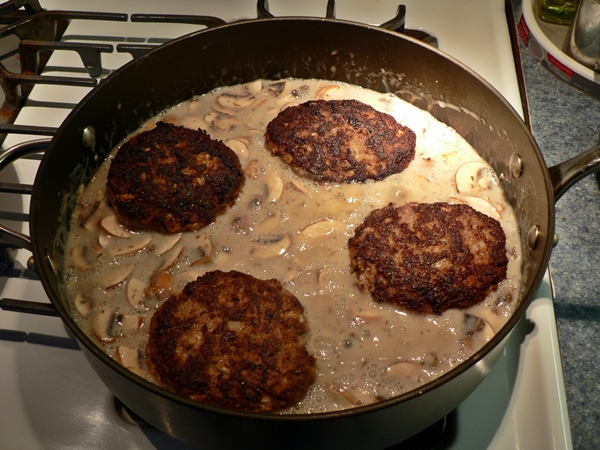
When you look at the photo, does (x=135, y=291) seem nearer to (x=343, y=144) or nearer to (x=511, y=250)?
(x=343, y=144)

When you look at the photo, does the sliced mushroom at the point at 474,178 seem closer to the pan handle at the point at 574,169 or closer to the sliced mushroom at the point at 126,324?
the pan handle at the point at 574,169

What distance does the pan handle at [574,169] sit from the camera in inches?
47.0

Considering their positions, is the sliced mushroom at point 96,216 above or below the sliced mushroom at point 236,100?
below

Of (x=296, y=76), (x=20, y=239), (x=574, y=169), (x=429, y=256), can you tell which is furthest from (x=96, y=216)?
(x=574, y=169)

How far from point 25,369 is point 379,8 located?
171cm

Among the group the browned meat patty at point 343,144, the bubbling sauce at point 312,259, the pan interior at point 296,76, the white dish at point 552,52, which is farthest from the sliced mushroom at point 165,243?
the white dish at point 552,52

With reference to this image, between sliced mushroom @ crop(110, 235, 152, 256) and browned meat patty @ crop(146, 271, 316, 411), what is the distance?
24cm

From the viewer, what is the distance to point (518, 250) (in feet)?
4.87

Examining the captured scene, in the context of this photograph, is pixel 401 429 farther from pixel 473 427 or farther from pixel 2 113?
pixel 2 113

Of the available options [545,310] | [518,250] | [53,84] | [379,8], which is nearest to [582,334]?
[545,310]

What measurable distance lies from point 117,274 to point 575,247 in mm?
1355

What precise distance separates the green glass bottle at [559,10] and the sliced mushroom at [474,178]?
35.1 inches

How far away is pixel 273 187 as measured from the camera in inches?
61.7

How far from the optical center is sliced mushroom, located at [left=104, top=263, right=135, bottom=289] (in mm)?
1401
